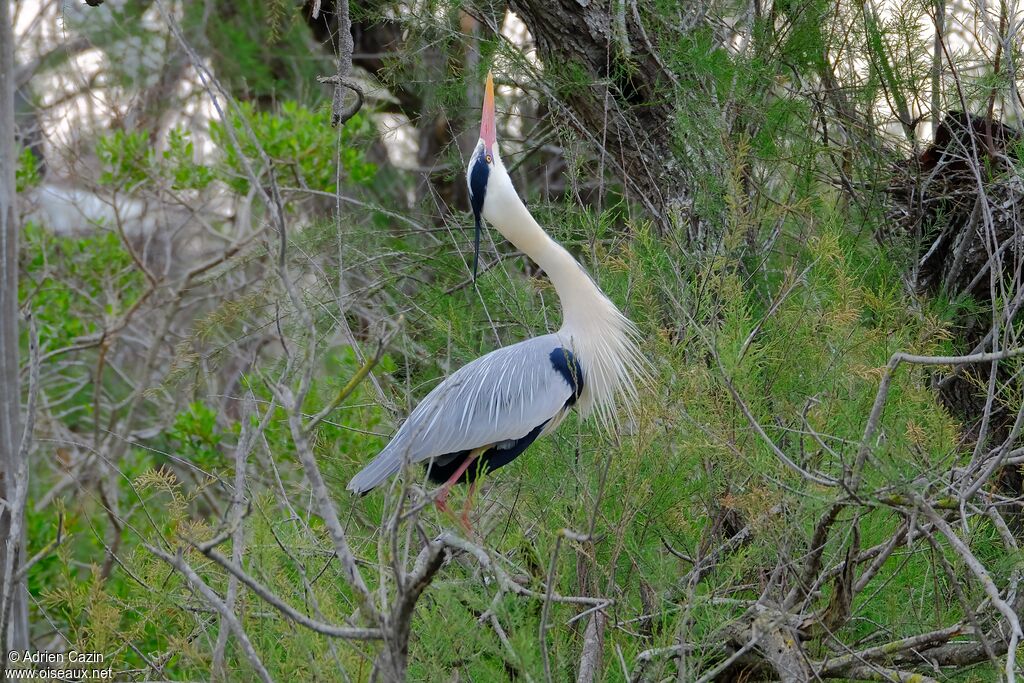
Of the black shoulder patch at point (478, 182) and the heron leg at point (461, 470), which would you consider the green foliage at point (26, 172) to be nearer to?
the black shoulder patch at point (478, 182)

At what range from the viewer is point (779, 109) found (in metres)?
3.57

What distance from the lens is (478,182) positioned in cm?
350

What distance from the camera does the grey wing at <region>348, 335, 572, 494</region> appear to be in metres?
3.37

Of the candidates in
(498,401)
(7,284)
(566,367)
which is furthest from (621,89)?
(7,284)

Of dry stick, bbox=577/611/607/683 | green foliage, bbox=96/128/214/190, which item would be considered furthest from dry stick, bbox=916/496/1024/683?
green foliage, bbox=96/128/214/190

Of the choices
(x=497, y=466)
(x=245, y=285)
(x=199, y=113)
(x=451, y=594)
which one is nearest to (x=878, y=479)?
(x=451, y=594)

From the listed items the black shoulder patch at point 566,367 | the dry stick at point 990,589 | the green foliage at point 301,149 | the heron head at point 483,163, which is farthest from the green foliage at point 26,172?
the dry stick at point 990,589

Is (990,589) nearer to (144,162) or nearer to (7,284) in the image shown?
(7,284)

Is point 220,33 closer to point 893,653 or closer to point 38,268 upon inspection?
point 38,268

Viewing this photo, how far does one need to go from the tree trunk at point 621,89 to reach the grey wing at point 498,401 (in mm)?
694

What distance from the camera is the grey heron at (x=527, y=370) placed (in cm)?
338

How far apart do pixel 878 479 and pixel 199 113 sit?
7051mm

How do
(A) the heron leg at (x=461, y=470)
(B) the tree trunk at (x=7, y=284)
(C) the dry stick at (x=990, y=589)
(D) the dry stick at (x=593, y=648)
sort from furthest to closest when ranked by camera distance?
(A) the heron leg at (x=461, y=470)
(B) the tree trunk at (x=7, y=284)
(D) the dry stick at (x=593, y=648)
(C) the dry stick at (x=990, y=589)

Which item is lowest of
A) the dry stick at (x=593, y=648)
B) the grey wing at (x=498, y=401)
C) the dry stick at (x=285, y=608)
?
the dry stick at (x=593, y=648)
